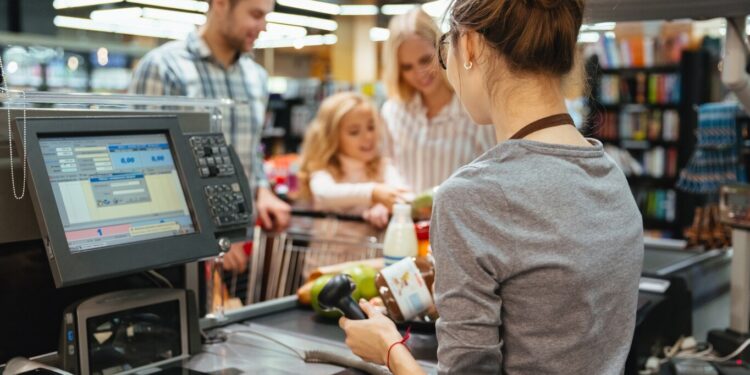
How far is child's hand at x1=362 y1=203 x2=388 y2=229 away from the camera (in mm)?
2824

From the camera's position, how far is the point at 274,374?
1.35 metres

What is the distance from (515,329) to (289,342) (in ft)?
2.06

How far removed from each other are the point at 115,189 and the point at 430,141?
69.7 inches

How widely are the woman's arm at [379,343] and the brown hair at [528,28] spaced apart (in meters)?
0.47

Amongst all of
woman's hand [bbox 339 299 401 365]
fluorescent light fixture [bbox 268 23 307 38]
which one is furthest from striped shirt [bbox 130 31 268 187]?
fluorescent light fixture [bbox 268 23 307 38]

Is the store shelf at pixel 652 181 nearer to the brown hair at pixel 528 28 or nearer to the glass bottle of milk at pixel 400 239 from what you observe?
the glass bottle of milk at pixel 400 239

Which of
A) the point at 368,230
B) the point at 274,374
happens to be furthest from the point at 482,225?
the point at 368,230

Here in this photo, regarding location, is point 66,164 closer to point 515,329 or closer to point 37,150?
point 37,150

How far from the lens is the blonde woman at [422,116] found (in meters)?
2.89

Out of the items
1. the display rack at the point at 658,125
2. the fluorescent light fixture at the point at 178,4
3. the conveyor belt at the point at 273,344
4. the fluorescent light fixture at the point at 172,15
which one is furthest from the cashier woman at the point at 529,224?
the fluorescent light fixture at the point at 172,15

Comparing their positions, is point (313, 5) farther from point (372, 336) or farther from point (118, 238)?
point (372, 336)

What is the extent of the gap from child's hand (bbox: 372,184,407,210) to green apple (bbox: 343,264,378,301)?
0.97 meters

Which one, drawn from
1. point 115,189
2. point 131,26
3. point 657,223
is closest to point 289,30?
point 131,26

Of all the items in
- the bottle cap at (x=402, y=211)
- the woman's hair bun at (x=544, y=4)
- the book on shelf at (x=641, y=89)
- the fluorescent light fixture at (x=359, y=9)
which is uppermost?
the fluorescent light fixture at (x=359, y=9)
